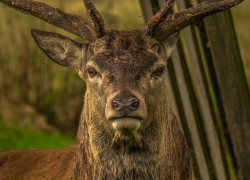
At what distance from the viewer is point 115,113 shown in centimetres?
387

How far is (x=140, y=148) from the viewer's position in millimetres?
4398

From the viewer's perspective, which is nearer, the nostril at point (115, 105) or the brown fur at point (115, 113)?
the nostril at point (115, 105)

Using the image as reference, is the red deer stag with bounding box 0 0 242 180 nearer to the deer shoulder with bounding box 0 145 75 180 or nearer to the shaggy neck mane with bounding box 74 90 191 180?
the shaggy neck mane with bounding box 74 90 191 180

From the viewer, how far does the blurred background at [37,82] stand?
1055 cm

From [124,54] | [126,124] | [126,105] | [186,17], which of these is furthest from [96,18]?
[126,124]

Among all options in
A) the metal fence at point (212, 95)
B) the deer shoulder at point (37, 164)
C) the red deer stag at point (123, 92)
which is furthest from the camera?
the metal fence at point (212, 95)

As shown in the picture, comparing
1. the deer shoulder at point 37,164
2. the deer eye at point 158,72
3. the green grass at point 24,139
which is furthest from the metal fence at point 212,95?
the green grass at point 24,139

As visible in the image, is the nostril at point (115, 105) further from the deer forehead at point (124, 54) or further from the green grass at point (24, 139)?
the green grass at point (24, 139)

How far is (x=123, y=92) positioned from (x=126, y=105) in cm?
16

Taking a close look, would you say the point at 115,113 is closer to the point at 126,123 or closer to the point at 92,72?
the point at 126,123

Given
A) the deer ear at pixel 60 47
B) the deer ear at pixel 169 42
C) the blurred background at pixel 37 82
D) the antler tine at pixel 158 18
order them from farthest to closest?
the blurred background at pixel 37 82, the deer ear at pixel 169 42, the deer ear at pixel 60 47, the antler tine at pixel 158 18

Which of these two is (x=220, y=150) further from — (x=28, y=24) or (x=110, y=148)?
(x=28, y=24)

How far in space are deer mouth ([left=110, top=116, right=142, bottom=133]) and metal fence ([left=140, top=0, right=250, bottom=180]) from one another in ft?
10.3

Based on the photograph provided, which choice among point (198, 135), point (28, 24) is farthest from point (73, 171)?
point (28, 24)
